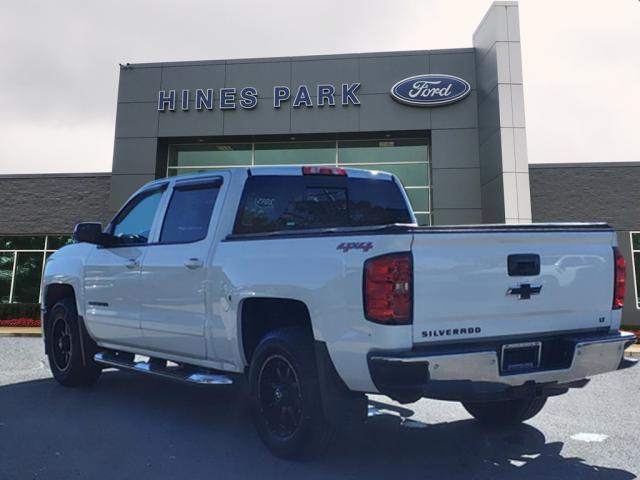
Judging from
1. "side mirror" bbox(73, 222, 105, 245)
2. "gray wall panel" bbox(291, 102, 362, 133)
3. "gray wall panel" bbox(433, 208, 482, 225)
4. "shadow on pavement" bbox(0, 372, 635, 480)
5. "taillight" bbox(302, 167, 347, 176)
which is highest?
"gray wall panel" bbox(291, 102, 362, 133)

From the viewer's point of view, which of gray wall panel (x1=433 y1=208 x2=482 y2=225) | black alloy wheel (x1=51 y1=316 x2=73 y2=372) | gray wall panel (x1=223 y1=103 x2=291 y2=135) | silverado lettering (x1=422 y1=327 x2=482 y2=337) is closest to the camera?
silverado lettering (x1=422 y1=327 x2=482 y2=337)

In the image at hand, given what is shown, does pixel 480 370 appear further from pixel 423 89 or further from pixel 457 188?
pixel 423 89

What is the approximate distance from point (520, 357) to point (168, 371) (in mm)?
2856

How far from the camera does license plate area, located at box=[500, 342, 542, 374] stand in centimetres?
334

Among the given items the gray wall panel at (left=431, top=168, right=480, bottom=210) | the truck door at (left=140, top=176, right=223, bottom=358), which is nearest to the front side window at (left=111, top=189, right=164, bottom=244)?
the truck door at (left=140, top=176, right=223, bottom=358)

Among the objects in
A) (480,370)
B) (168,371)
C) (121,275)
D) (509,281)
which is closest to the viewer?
(480,370)

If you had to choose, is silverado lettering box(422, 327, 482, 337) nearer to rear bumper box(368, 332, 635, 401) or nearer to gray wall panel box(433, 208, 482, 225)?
rear bumper box(368, 332, 635, 401)

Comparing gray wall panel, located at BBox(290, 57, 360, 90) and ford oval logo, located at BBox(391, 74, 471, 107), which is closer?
ford oval logo, located at BBox(391, 74, 471, 107)

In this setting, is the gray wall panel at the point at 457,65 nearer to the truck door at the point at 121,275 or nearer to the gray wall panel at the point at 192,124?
the gray wall panel at the point at 192,124

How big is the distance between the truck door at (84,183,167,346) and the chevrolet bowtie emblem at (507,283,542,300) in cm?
330

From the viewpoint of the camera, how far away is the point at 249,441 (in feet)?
14.2

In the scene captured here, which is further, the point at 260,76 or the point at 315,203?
the point at 260,76

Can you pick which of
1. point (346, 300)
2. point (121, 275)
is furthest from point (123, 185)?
point (346, 300)

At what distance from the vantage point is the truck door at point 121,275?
520cm
